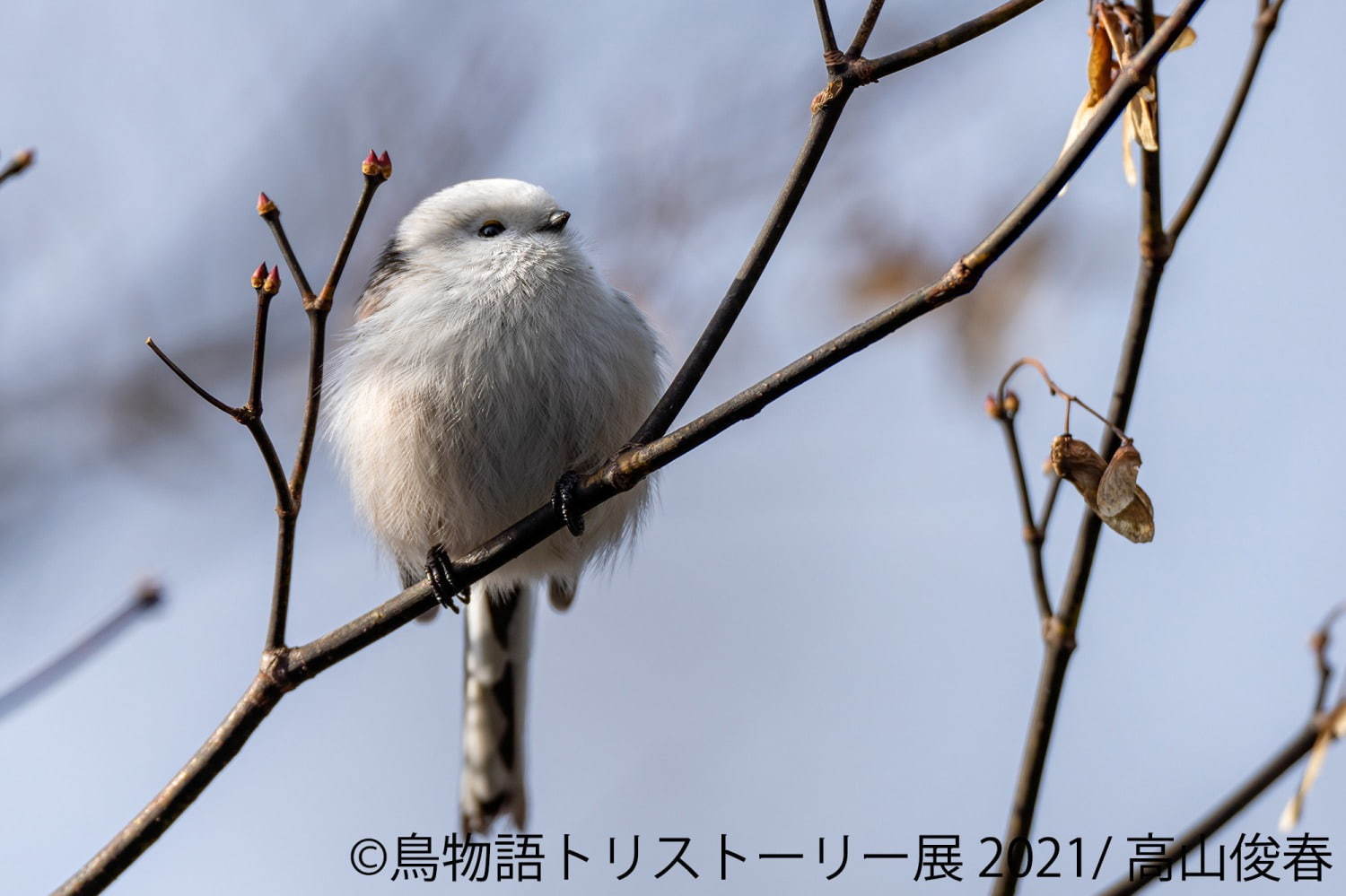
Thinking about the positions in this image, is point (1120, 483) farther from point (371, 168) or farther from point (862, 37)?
point (371, 168)

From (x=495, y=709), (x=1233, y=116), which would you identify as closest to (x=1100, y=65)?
(x=1233, y=116)

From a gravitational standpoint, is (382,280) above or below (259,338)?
above

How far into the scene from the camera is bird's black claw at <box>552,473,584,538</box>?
236 centimetres

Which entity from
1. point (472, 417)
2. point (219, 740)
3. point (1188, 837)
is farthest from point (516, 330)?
point (1188, 837)

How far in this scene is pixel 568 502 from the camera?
7.84 ft

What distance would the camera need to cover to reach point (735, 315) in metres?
2.13

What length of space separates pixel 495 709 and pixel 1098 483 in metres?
2.27

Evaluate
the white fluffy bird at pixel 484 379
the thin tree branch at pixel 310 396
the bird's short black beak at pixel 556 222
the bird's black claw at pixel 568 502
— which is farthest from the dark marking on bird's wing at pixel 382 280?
the thin tree branch at pixel 310 396

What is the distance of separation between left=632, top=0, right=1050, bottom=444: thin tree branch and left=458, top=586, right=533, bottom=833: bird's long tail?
169 centimetres

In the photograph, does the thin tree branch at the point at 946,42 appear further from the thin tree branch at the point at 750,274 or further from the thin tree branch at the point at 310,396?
the thin tree branch at the point at 310,396

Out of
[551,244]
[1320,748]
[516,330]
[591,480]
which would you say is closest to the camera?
[1320,748]

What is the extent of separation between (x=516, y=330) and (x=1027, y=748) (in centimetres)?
138

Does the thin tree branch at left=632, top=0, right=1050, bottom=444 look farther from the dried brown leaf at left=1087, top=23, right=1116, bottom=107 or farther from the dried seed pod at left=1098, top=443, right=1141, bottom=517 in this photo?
the dried seed pod at left=1098, top=443, right=1141, bottom=517

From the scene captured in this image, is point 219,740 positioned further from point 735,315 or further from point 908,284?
point 908,284
